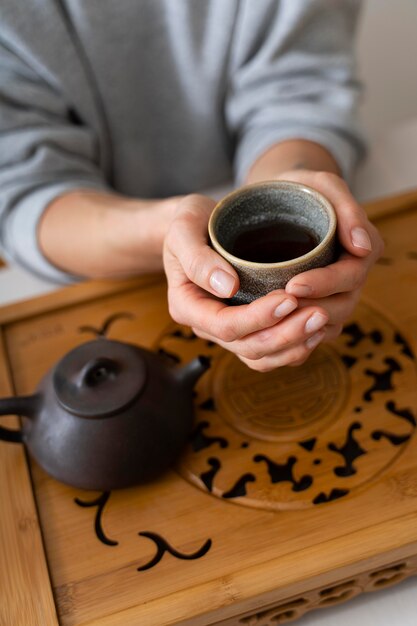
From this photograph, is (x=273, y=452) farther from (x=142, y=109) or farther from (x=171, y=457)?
(x=142, y=109)

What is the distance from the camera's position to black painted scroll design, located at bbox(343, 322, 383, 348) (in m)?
0.73

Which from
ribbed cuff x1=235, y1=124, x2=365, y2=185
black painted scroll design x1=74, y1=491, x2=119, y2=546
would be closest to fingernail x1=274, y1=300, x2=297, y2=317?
black painted scroll design x1=74, y1=491, x2=119, y2=546

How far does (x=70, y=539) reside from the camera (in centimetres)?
61

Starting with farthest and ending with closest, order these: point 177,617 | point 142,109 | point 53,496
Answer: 1. point 142,109
2. point 53,496
3. point 177,617

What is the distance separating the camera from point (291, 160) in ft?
2.71

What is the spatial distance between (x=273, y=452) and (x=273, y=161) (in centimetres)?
39

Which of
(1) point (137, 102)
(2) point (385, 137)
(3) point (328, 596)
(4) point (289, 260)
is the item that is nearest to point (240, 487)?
(3) point (328, 596)

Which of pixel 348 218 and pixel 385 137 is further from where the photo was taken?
pixel 385 137

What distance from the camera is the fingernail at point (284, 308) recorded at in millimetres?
511

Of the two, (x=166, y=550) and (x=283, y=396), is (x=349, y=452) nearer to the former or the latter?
(x=283, y=396)

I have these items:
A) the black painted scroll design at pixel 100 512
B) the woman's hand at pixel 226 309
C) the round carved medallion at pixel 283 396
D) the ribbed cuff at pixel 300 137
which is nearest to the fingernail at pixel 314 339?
the woman's hand at pixel 226 309

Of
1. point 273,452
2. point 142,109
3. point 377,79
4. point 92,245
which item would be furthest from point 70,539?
point 377,79

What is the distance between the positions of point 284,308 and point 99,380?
0.21 meters

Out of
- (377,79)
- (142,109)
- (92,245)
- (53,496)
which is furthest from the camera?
(377,79)
